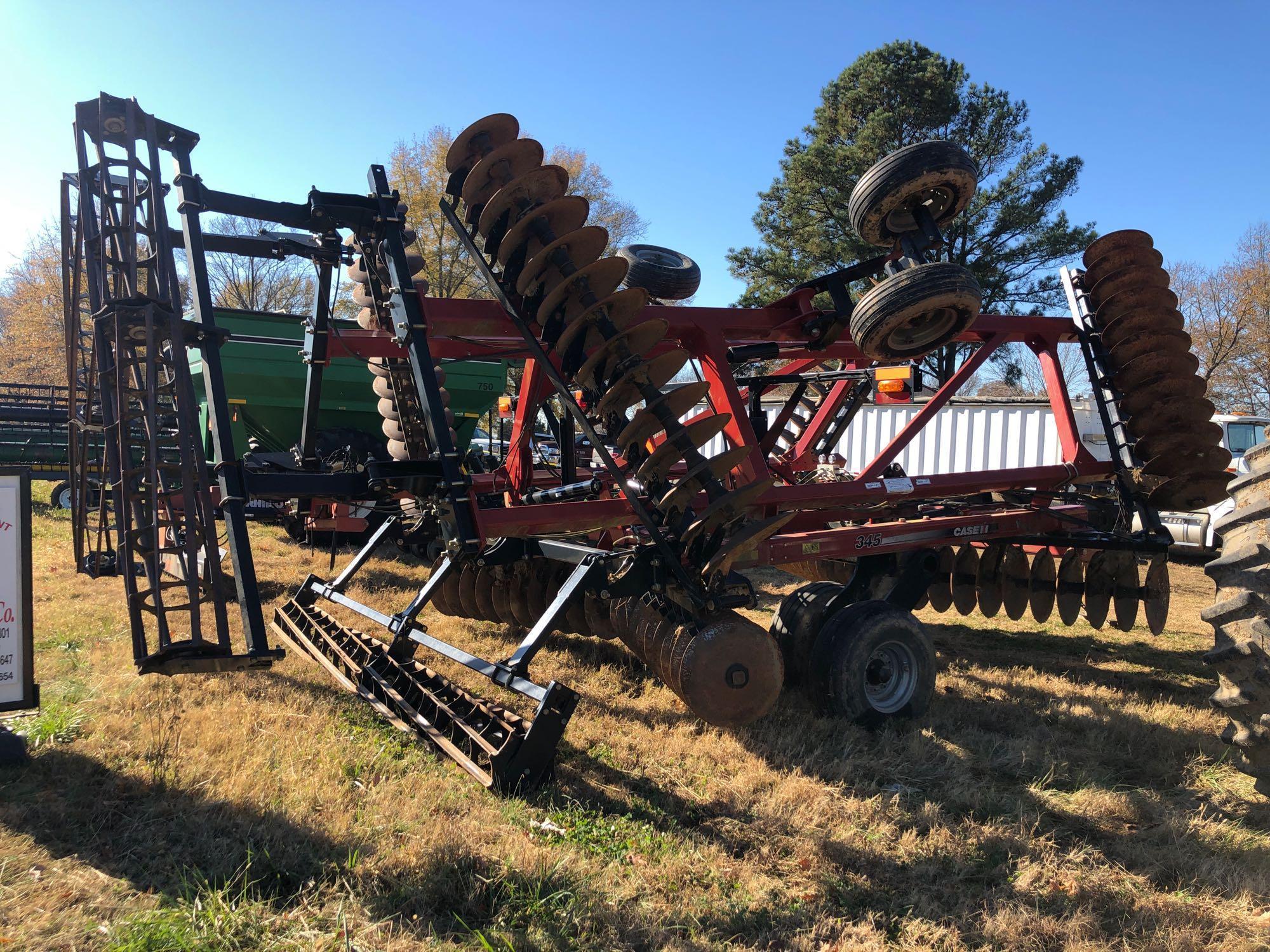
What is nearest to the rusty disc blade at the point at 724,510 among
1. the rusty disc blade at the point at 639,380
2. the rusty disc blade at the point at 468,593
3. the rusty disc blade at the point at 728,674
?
the rusty disc blade at the point at 728,674

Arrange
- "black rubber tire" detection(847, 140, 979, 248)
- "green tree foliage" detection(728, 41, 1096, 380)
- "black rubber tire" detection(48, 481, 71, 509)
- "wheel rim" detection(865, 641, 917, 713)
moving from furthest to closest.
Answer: "green tree foliage" detection(728, 41, 1096, 380) → "black rubber tire" detection(48, 481, 71, 509) → "wheel rim" detection(865, 641, 917, 713) → "black rubber tire" detection(847, 140, 979, 248)

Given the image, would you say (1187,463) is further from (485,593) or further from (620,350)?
(485,593)

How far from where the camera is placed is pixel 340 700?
4684 mm

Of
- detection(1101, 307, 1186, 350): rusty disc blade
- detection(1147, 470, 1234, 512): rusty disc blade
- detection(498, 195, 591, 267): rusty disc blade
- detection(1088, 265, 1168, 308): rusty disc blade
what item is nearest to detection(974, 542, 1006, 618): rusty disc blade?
detection(1147, 470, 1234, 512): rusty disc blade

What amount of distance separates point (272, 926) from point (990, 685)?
15.0 ft

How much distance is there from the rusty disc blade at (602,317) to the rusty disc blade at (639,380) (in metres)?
0.22

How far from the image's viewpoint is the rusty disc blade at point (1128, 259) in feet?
19.4

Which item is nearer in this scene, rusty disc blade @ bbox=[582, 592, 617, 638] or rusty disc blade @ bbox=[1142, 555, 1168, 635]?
rusty disc blade @ bbox=[582, 592, 617, 638]

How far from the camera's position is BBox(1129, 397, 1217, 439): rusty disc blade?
5.72 m

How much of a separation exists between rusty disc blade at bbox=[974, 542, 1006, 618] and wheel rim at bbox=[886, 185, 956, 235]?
252 centimetres

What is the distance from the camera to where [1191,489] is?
18.7 ft

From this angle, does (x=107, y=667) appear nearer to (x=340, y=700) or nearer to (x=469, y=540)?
(x=340, y=700)

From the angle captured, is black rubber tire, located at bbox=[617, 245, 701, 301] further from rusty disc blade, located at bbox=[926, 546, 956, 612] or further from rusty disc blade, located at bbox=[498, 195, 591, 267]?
rusty disc blade, located at bbox=[926, 546, 956, 612]

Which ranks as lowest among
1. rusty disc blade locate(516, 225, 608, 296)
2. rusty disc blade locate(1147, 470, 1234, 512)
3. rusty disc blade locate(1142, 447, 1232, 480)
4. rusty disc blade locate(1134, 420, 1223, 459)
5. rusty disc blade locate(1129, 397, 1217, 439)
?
rusty disc blade locate(1147, 470, 1234, 512)
